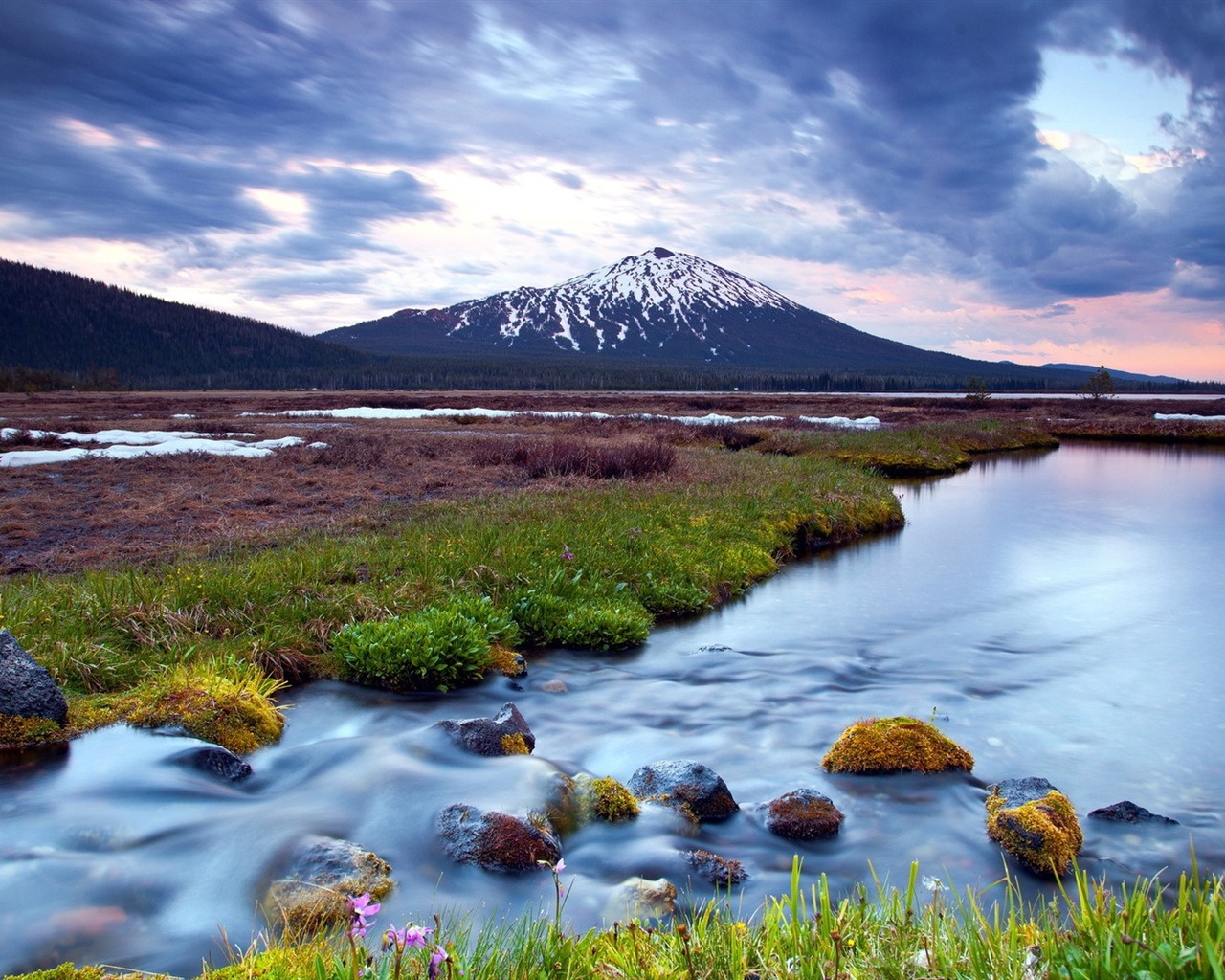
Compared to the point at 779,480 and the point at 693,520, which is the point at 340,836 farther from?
the point at 779,480

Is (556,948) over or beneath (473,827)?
over

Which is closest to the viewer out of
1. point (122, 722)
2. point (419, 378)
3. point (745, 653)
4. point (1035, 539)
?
point (122, 722)

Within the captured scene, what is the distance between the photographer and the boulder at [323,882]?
4.48m

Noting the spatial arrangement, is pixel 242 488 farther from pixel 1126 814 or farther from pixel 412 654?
pixel 1126 814

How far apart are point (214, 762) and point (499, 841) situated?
279 centimetres

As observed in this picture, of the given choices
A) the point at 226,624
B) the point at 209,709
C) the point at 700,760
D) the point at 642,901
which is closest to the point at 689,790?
the point at 700,760

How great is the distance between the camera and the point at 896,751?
714 cm

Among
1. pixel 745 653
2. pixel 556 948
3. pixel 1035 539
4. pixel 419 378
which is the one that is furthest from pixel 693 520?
pixel 419 378

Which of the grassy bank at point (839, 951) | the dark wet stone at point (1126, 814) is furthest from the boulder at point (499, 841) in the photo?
the dark wet stone at point (1126, 814)

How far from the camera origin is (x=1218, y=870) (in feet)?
18.5

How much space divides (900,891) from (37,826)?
19.6 ft

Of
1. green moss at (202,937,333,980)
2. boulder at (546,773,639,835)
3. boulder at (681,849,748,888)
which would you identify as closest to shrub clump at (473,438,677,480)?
boulder at (546,773,639,835)

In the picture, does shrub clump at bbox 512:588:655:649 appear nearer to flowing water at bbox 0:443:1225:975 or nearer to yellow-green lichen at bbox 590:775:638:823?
flowing water at bbox 0:443:1225:975

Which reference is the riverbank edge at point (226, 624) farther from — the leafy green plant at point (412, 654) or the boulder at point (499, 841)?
the boulder at point (499, 841)
